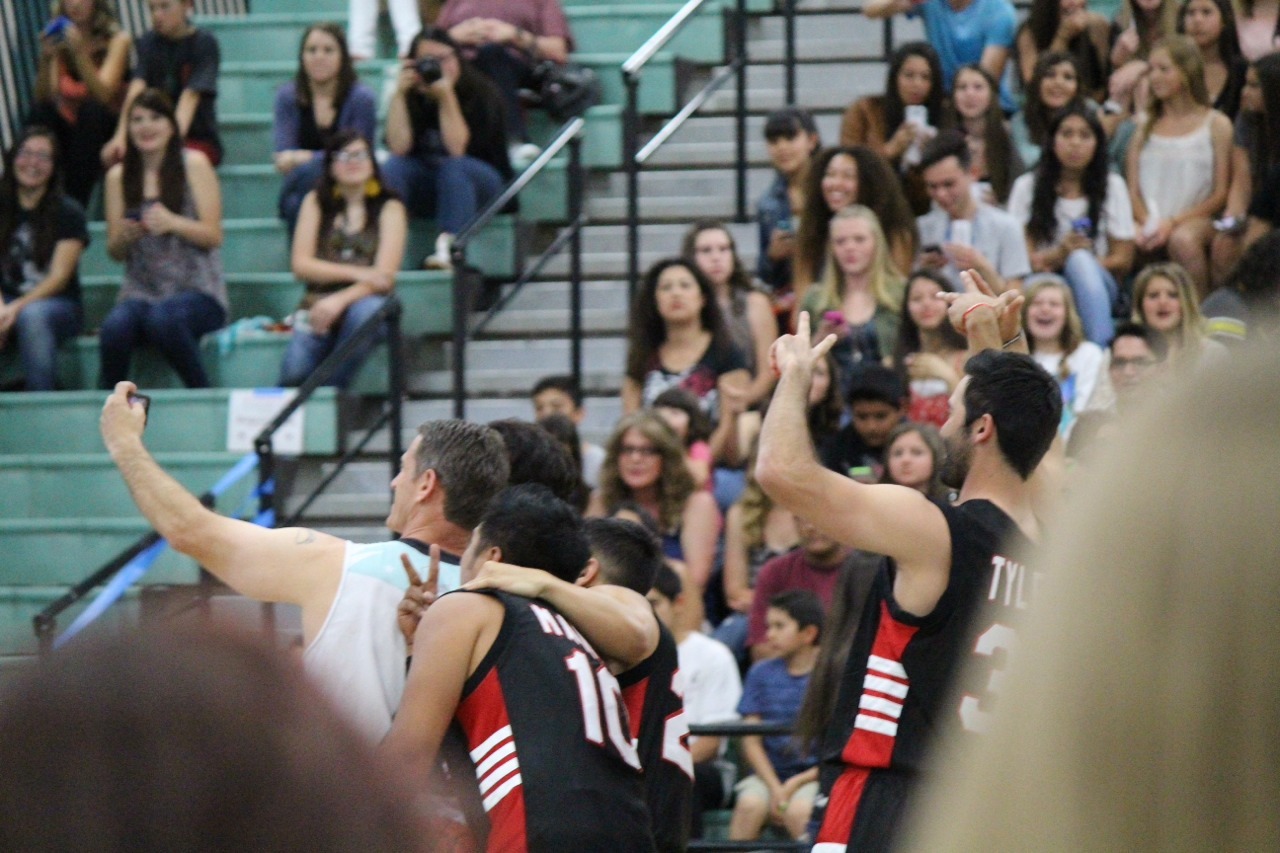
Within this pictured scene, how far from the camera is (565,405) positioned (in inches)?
354

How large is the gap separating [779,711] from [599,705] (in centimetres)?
304

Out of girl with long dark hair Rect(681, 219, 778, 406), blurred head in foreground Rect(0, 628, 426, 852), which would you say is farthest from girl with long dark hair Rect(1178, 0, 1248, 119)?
blurred head in foreground Rect(0, 628, 426, 852)

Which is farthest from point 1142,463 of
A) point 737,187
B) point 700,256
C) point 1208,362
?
point 737,187

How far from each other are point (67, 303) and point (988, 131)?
5.24 metres

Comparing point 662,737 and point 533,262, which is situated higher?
point 533,262

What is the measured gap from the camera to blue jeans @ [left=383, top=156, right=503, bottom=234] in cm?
1032

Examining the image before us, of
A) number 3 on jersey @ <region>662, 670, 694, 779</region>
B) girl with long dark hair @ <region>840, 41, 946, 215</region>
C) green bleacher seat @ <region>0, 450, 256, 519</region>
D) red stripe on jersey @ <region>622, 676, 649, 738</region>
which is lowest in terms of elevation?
green bleacher seat @ <region>0, 450, 256, 519</region>

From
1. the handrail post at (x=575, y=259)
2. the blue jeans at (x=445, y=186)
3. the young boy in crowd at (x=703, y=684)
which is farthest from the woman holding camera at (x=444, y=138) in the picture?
the young boy in crowd at (x=703, y=684)

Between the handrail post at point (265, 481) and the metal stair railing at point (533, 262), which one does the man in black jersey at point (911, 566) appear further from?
the metal stair railing at point (533, 262)

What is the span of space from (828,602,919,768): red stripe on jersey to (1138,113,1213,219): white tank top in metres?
5.86

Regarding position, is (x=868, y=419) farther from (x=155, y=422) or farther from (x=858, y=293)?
(x=155, y=422)

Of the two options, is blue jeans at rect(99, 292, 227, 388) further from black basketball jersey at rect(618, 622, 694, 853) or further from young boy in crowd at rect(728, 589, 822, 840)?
black basketball jersey at rect(618, 622, 694, 853)

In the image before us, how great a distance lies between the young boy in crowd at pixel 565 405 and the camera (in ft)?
28.6

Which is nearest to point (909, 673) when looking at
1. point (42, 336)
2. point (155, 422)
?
point (155, 422)
